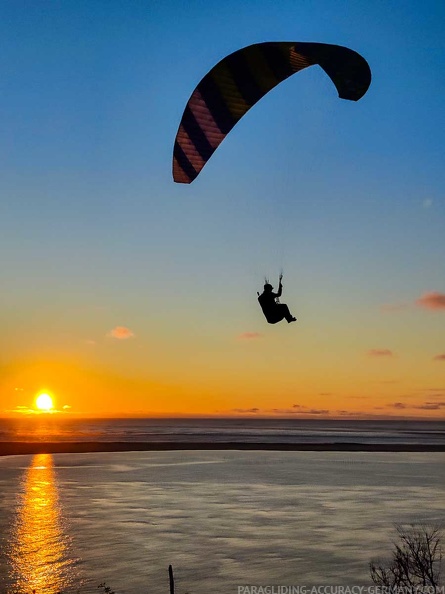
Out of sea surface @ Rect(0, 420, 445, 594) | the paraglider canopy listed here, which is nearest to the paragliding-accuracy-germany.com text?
sea surface @ Rect(0, 420, 445, 594)

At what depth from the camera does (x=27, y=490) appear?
1193 inches

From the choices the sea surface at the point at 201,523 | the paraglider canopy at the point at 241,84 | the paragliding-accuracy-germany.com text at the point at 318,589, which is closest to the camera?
the paraglider canopy at the point at 241,84

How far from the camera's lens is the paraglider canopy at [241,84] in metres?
13.1

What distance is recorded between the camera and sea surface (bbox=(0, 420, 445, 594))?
1591 cm

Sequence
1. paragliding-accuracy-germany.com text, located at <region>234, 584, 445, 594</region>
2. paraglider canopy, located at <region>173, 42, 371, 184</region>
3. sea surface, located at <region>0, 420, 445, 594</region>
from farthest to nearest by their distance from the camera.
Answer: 1. sea surface, located at <region>0, 420, 445, 594</region>
2. paragliding-accuracy-germany.com text, located at <region>234, 584, 445, 594</region>
3. paraglider canopy, located at <region>173, 42, 371, 184</region>

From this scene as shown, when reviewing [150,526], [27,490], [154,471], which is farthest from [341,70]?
[154,471]

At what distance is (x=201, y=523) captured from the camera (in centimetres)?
2173

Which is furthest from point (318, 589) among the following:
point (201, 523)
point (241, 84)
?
point (241, 84)

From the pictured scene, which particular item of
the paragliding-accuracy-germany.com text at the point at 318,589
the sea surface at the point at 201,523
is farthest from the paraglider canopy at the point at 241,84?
the sea surface at the point at 201,523

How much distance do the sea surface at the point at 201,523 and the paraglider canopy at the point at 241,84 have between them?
947 centimetres

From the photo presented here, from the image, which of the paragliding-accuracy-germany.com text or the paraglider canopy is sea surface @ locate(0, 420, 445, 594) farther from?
the paraglider canopy

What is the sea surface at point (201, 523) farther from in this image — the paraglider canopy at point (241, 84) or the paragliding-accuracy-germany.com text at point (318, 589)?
the paraglider canopy at point (241, 84)

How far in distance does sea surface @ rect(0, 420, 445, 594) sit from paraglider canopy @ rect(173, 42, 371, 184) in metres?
9.47

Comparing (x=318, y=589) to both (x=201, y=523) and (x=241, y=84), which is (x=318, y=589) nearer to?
(x=201, y=523)
